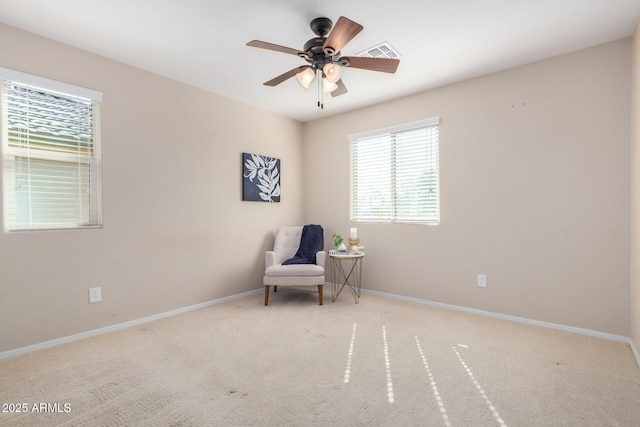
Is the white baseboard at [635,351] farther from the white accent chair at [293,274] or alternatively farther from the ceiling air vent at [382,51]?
the ceiling air vent at [382,51]

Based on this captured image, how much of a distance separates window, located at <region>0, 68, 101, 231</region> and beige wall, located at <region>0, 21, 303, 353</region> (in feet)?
0.32

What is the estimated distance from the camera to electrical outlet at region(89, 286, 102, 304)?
2.67 m

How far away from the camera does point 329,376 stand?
198 centimetres

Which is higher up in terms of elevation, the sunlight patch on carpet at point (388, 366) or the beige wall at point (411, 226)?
the beige wall at point (411, 226)

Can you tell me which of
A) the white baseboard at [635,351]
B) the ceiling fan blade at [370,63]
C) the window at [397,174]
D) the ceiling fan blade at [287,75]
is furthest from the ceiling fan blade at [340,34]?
the white baseboard at [635,351]

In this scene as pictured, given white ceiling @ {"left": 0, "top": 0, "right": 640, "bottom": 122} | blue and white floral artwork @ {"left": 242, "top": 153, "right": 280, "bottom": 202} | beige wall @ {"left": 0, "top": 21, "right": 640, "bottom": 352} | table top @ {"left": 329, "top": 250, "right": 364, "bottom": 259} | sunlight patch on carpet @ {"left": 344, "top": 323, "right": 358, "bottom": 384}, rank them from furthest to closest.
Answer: blue and white floral artwork @ {"left": 242, "top": 153, "right": 280, "bottom": 202} < table top @ {"left": 329, "top": 250, "right": 364, "bottom": 259} < beige wall @ {"left": 0, "top": 21, "right": 640, "bottom": 352} < white ceiling @ {"left": 0, "top": 0, "right": 640, "bottom": 122} < sunlight patch on carpet @ {"left": 344, "top": 323, "right": 358, "bottom": 384}

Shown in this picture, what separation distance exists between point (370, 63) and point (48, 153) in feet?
8.57

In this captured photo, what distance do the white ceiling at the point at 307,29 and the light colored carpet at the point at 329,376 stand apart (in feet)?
7.86

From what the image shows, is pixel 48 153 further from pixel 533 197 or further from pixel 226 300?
pixel 533 197

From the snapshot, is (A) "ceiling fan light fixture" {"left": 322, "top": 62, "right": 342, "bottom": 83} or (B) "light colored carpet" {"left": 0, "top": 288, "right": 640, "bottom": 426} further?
(A) "ceiling fan light fixture" {"left": 322, "top": 62, "right": 342, "bottom": 83}

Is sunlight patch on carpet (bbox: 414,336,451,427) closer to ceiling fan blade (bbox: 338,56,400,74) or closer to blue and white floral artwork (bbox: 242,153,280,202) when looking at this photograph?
ceiling fan blade (bbox: 338,56,400,74)

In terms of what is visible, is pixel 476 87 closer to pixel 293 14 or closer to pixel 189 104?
pixel 293 14

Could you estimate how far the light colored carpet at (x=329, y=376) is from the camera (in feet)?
5.27

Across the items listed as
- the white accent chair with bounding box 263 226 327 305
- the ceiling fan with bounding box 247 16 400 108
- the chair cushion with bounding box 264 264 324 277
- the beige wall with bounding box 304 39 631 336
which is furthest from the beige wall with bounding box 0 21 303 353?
the beige wall with bounding box 304 39 631 336
